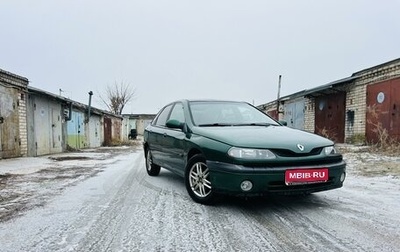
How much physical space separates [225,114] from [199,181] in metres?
1.23

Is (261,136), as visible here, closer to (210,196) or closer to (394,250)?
(210,196)

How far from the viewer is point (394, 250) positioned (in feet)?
8.04

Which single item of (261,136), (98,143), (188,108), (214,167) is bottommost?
(98,143)

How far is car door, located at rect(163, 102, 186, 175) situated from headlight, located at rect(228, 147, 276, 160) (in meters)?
1.10

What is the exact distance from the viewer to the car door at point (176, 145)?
4.40m

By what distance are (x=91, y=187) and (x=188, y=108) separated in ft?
6.38

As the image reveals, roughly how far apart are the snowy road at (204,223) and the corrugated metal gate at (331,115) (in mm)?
9926

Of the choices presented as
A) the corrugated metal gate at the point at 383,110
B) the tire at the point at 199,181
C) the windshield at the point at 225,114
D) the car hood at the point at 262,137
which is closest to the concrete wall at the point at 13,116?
the windshield at the point at 225,114

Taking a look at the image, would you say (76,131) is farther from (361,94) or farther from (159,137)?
(361,94)

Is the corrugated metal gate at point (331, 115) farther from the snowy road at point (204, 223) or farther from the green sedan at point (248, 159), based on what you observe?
the green sedan at point (248, 159)

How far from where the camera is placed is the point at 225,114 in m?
4.66

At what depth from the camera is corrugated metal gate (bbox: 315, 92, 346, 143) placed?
1386 cm

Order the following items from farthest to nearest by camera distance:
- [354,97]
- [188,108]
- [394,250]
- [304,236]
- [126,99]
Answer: [126,99]
[354,97]
[188,108]
[304,236]
[394,250]

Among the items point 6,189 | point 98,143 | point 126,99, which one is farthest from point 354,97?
point 126,99
